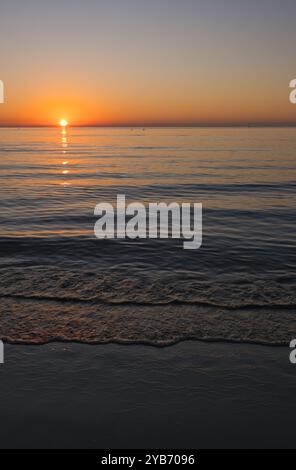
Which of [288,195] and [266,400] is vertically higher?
[288,195]

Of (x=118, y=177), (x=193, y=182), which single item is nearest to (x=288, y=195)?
(x=193, y=182)

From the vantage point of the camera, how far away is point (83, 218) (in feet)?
63.8

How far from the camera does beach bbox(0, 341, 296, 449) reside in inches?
181

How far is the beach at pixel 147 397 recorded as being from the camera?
15.1ft

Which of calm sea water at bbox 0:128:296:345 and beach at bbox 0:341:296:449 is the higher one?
calm sea water at bbox 0:128:296:345

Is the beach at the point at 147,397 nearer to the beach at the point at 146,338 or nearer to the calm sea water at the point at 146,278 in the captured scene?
the beach at the point at 146,338

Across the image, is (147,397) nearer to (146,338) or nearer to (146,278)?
(146,338)

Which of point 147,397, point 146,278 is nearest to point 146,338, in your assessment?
point 147,397

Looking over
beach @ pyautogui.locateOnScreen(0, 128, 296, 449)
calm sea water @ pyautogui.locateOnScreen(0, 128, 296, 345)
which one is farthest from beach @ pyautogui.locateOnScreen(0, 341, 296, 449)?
calm sea water @ pyautogui.locateOnScreen(0, 128, 296, 345)

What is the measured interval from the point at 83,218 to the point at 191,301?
11395mm

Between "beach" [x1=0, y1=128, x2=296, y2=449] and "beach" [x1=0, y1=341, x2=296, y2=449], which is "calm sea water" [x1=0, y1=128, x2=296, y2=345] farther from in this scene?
"beach" [x1=0, y1=341, x2=296, y2=449]

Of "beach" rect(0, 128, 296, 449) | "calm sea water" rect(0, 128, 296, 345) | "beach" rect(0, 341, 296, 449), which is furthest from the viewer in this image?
"calm sea water" rect(0, 128, 296, 345)

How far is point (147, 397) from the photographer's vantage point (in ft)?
17.5
